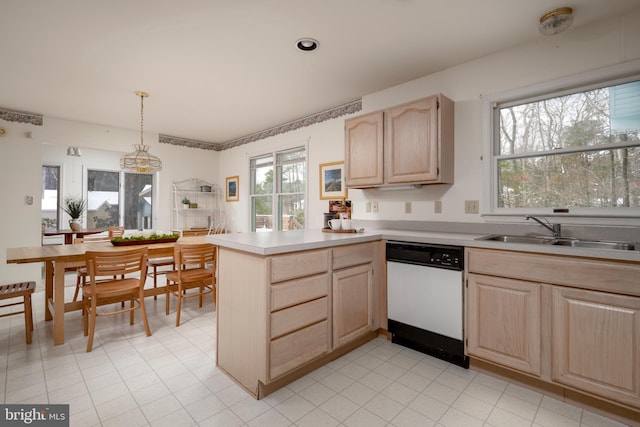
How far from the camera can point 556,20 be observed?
6.52 feet

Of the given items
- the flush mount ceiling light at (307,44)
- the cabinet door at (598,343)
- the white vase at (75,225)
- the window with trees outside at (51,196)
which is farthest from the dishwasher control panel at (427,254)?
the window with trees outside at (51,196)

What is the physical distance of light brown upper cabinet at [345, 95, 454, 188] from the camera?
8.39ft

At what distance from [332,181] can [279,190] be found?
125cm

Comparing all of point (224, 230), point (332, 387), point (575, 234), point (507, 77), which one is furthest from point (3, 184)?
point (575, 234)

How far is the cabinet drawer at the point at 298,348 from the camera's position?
180 centimetres

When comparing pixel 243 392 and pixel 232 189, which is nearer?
pixel 243 392

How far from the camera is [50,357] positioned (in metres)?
2.27

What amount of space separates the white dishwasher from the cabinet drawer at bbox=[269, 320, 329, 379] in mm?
696

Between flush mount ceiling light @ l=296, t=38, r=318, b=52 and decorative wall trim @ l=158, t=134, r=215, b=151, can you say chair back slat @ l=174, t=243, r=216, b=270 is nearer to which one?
flush mount ceiling light @ l=296, t=38, r=318, b=52

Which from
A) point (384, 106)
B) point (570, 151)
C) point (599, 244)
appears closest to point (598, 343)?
point (599, 244)

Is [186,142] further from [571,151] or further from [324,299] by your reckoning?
[571,151]

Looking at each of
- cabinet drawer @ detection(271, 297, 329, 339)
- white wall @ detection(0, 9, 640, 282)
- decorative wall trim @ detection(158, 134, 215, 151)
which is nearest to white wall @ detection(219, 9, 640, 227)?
white wall @ detection(0, 9, 640, 282)

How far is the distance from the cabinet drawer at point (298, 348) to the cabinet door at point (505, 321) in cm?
103

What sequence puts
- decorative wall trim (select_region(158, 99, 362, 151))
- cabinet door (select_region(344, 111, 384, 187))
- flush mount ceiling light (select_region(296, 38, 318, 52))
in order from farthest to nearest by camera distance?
1. decorative wall trim (select_region(158, 99, 362, 151))
2. cabinet door (select_region(344, 111, 384, 187))
3. flush mount ceiling light (select_region(296, 38, 318, 52))
